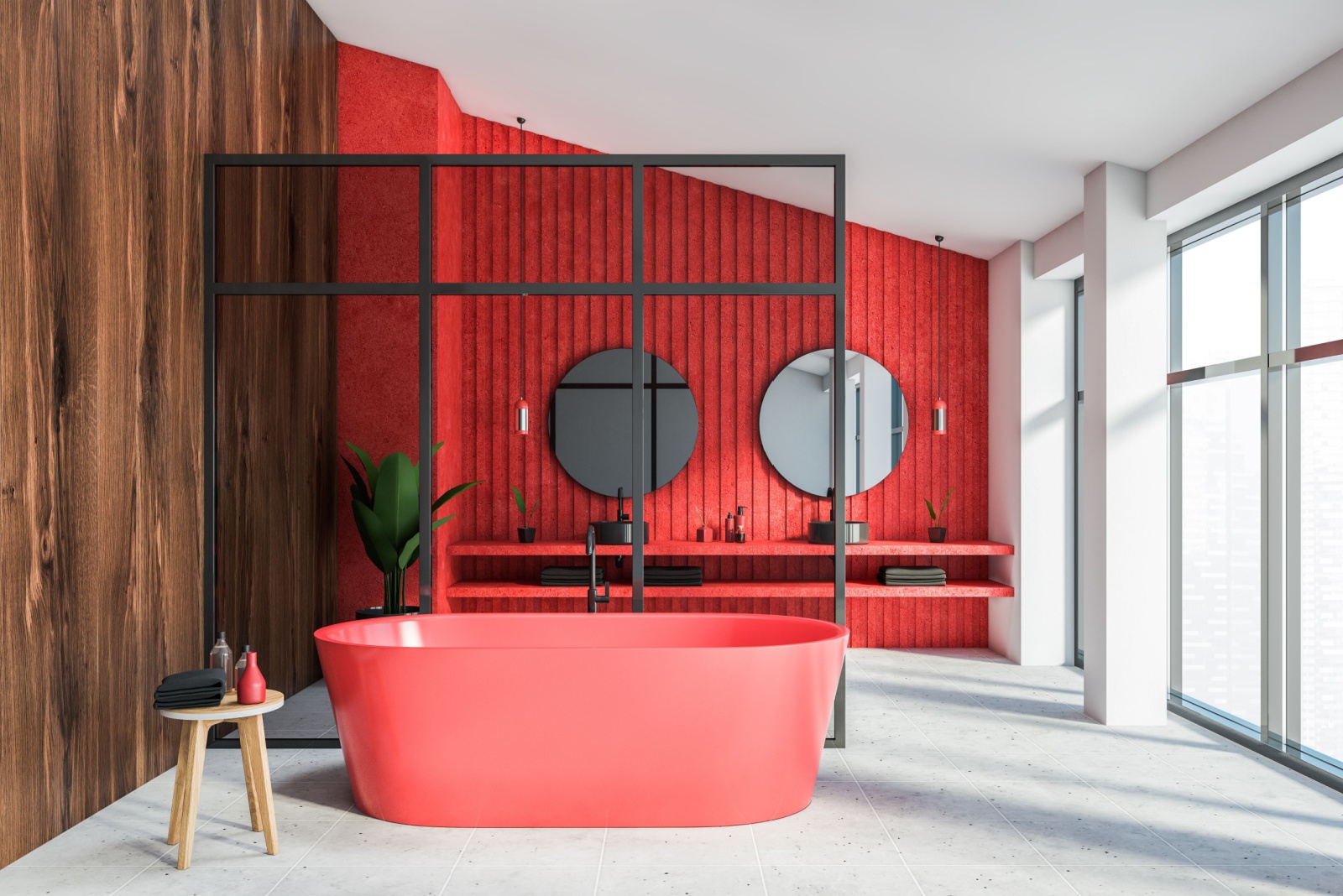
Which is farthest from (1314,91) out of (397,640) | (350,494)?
(350,494)

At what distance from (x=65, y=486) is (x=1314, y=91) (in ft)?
13.5

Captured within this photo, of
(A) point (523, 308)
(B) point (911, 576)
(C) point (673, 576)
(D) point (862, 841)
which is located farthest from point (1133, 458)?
(A) point (523, 308)

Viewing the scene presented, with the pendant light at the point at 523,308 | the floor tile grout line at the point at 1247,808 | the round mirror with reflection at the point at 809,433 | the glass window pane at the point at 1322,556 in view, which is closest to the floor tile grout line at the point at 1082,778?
the floor tile grout line at the point at 1247,808

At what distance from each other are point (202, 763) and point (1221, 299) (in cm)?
413

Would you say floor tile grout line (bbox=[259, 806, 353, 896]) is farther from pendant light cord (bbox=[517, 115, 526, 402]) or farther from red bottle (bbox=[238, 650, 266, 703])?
pendant light cord (bbox=[517, 115, 526, 402])

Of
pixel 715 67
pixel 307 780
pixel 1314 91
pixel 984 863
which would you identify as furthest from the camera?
pixel 715 67

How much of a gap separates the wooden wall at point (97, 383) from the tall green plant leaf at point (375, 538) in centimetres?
92

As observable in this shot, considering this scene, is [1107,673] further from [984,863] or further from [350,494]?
[350,494]

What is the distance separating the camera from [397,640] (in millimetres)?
3488

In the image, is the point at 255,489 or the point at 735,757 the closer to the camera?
the point at 735,757

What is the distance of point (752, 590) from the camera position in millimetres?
5227

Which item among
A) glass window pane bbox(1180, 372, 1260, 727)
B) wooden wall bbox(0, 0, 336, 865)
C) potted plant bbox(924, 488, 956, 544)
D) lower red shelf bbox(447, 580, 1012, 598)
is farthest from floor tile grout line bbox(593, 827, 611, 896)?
potted plant bbox(924, 488, 956, 544)

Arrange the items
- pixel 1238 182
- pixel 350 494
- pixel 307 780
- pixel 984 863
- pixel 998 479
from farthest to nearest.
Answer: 1. pixel 998 479
2. pixel 350 494
3. pixel 1238 182
4. pixel 307 780
5. pixel 984 863

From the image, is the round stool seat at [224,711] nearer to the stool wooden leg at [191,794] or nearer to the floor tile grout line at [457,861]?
the stool wooden leg at [191,794]
